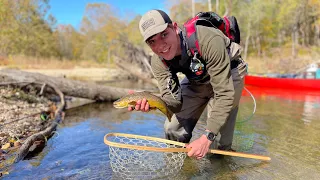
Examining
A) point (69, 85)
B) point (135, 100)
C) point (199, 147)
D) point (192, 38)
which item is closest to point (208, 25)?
point (192, 38)

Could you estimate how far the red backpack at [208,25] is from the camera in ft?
10.5

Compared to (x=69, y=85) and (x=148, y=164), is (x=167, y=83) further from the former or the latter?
(x=69, y=85)

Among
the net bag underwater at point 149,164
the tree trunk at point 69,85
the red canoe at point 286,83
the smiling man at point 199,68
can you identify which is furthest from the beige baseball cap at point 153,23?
the red canoe at point 286,83

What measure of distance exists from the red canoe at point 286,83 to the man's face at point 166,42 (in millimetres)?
12238

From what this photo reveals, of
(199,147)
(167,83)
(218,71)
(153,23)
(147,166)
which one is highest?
(153,23)

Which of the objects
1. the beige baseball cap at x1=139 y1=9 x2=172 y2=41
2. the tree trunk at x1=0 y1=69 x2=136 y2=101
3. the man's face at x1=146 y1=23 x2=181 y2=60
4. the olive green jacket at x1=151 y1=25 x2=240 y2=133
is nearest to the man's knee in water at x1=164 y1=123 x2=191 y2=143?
the olive green jacket at x1=151 y1=25 x2=240 y2=133

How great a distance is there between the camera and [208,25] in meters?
3.55

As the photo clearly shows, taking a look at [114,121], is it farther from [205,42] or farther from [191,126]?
[205,42]

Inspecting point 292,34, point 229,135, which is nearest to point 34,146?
point 229,135

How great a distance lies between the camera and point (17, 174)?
152 inches

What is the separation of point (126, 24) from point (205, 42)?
181 feet

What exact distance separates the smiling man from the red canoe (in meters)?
11.0

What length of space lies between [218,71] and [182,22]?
1823 inches

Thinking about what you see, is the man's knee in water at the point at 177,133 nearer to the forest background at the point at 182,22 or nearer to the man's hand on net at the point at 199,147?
the man's hand on net at the point at 199,147
